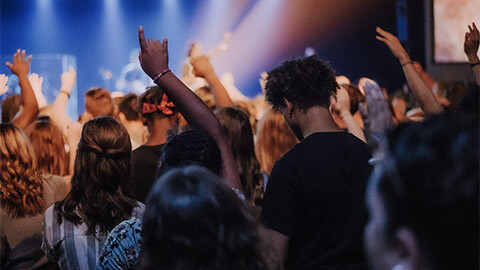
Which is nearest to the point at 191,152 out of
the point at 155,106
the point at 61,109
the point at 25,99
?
the point at 155,106

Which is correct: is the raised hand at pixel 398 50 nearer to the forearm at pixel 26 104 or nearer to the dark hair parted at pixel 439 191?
the dark hair parted at pixel 439 191

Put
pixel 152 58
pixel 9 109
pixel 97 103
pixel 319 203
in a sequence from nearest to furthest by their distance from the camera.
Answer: pixel 319 203 < pixel 152 58 < pixel 9 109 < pixel 97 103

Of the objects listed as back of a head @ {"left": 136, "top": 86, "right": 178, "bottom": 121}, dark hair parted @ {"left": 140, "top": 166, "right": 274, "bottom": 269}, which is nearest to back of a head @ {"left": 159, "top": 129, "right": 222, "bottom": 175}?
dark hair parted @ {"left": 140, "top": 166, "right": 274, "bottom": 269}

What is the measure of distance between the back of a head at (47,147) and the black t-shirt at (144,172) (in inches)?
22.9

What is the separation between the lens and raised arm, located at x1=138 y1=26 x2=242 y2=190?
6.91 feet

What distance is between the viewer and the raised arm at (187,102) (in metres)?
2.11

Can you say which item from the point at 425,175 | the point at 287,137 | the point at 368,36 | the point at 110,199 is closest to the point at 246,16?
the point at 368,36

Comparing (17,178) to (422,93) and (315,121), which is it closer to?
(315,121)

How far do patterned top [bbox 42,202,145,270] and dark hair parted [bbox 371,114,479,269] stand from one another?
1649 mm

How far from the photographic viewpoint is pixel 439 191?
85 centimetres

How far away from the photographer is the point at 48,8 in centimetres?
1237

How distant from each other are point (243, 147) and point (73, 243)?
3.05ft

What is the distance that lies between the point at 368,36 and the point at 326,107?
11458mm

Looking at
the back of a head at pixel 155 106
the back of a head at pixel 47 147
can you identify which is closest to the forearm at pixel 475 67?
the back of a head at pixel 155 106
